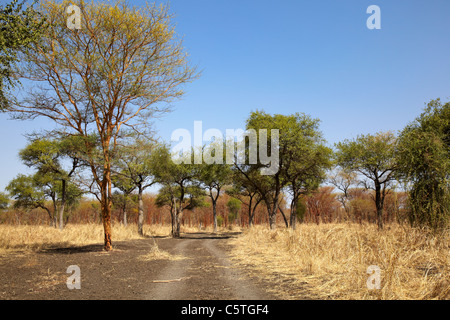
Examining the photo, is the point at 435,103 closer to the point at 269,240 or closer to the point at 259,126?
the point at 259,126

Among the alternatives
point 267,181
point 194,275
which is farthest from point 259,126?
point 194,275

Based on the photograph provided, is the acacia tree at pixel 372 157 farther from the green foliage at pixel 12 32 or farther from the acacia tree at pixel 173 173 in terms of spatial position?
the green foliage at pixel 12 32

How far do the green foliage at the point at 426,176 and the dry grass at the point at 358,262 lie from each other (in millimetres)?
1332

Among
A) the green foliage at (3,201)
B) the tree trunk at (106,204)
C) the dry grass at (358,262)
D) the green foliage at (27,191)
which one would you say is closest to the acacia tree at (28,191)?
the green foliage at (27,191)

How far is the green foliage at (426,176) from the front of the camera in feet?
43.9

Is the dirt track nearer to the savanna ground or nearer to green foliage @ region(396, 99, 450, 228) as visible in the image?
the savanna ground

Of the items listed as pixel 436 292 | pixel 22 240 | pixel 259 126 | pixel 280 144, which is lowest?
pixel 22 240

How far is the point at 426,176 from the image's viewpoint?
14594 millimetres

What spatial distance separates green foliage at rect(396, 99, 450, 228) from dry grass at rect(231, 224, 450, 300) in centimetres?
133

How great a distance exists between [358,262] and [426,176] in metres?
9.12

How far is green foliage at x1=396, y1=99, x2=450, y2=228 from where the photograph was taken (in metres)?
13.4

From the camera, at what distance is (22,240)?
18.3m

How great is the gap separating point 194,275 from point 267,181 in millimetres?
25339

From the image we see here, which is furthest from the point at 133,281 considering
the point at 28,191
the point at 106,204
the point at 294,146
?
the point at 28,191
